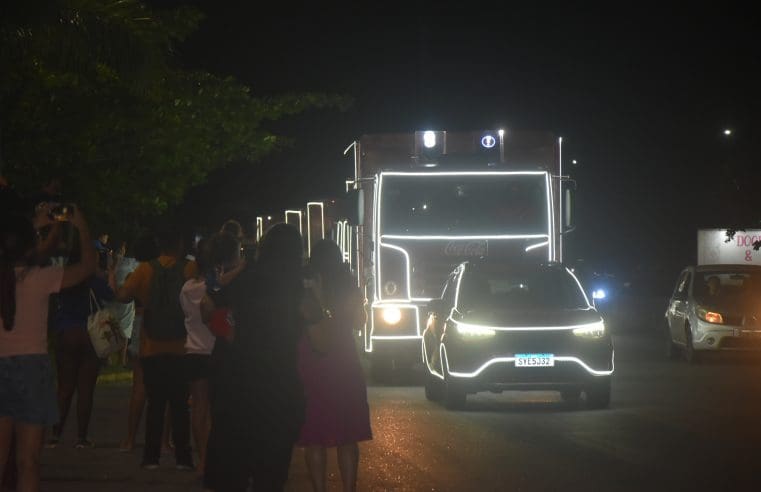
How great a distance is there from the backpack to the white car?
14.3 meters

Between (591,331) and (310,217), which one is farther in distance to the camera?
(310,217)

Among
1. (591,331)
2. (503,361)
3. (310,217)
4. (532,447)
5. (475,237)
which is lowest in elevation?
(532,447)

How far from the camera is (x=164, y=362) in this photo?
12.7 meters

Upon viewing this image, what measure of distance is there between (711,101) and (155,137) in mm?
24572

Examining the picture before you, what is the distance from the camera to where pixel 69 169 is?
22.2 m

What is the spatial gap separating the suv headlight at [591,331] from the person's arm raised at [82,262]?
963 cm

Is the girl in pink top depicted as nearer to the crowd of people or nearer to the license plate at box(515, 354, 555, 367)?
the crowd of people

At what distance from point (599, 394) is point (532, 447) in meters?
3.79

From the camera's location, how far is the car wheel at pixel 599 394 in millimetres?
17688

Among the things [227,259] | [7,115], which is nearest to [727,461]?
[227,259]

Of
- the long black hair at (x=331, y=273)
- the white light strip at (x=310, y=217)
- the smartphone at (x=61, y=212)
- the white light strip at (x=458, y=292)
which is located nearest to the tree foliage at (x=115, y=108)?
the white light strip at (x=310, y=217)

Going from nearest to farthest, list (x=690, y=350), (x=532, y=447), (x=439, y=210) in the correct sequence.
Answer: (x=532, y=447), (x=439, y=210), (x=690, y=350)

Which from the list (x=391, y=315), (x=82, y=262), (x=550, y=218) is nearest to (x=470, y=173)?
(x=550, y=218)

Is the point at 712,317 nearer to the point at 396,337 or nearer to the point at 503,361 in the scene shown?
the point at 396,337
